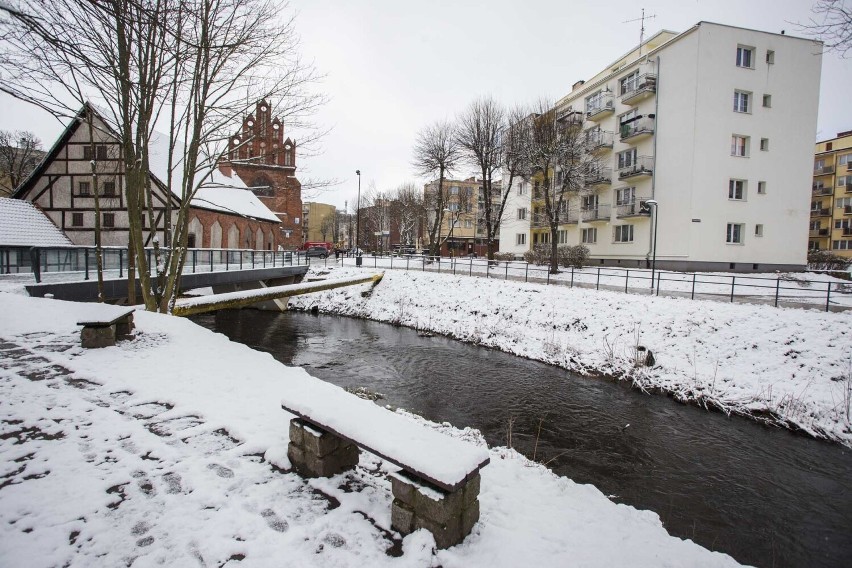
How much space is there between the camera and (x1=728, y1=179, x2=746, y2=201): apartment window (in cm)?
2427

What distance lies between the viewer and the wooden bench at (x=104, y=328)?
20.6 feet

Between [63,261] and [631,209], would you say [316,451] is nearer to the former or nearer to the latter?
[63,261]

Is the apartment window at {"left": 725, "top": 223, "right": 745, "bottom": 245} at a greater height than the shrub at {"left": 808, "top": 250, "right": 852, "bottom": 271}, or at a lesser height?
greater

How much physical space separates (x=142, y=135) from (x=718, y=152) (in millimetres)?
28146

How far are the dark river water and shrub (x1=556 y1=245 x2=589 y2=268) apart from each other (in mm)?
14790

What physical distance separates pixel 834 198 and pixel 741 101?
38385 mm

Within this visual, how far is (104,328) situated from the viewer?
639 centimetres

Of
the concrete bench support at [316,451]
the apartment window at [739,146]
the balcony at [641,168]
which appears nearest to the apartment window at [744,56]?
the apartment window at [739,146]

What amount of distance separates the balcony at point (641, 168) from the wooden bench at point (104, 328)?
90.5ft

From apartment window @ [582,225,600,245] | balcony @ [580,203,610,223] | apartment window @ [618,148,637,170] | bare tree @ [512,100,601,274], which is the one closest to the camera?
bare tree @ [512,100,601,274]

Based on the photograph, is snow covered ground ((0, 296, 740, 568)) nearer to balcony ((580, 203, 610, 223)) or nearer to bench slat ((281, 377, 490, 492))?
bench slat ((281, 377, 490, 492))

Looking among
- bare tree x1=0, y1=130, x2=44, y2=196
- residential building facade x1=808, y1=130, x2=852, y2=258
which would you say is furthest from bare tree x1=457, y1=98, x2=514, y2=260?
residential building facade x1=808, y1=130, x2=852, y2=258

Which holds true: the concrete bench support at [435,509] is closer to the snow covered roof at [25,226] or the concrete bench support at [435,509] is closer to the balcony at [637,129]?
the snow covered roof at [25,226]

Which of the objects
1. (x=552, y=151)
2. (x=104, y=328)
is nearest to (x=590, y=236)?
(x=552, y=151)
